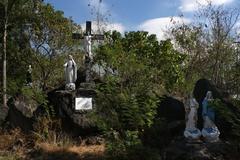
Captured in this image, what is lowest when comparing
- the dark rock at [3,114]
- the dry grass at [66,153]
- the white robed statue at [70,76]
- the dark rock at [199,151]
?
the dry grass at [66,153]

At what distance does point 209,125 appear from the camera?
1198 centimetres

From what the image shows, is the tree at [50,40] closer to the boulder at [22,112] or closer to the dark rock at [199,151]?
the boulder at [22,112]

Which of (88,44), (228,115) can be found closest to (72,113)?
(88,44)

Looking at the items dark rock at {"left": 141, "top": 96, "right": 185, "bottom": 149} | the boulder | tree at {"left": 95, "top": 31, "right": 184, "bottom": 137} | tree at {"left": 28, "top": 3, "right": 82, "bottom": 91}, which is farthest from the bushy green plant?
tree at {"left": 28, "top": 3, "right": 82, "bottom": 91}

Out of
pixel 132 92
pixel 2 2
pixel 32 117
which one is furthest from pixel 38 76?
pixel 132 92

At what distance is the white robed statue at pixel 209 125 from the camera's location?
11672 mm

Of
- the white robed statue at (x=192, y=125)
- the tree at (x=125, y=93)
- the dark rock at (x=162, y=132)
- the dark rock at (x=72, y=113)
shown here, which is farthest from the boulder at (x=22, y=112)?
the white robed statue at (x=192, y=125)

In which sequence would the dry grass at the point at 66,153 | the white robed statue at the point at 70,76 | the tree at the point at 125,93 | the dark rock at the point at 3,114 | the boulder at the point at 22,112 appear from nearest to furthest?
1. the tree at the point at 125,93
2. the dry grass at the point at 66,153
3. the boulder at the point at 22,112
4. the white robed statue at the point at 70,76
5. the dark rock at the point at 3,114

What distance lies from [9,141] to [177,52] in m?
19.4

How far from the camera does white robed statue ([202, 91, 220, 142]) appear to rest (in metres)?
11.7

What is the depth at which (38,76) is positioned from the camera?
117ft

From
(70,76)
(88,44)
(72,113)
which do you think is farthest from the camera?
(88,44)

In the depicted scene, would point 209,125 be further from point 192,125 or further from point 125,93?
point 125,93

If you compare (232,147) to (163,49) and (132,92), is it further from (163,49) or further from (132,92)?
(163,49)
